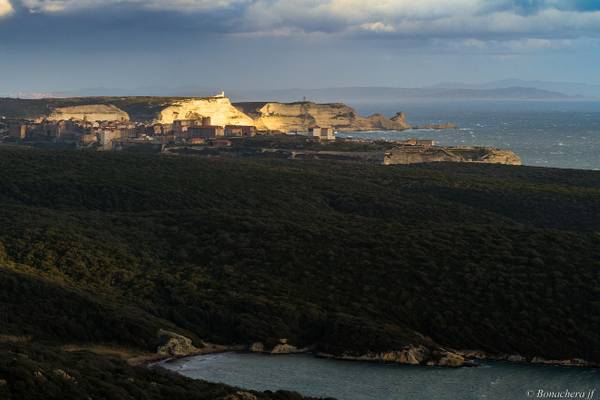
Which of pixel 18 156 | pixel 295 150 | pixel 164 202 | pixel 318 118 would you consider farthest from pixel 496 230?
pixel 318 118

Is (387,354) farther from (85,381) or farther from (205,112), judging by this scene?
(205,112)

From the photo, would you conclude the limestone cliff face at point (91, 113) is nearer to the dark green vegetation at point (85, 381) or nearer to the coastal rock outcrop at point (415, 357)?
the coastal rock outcrop at point (415, 357)

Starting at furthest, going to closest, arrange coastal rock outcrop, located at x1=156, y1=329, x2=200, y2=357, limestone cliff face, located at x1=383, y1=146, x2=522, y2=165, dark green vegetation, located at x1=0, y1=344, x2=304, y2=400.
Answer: limestone cliff face, located at x1=383, y1=146, x2=522, y2=165 < coastal rock outcrop, located at x1=156, y1=329, x2=200, y2=357 < dark green vegetation, located at x1=0, y1=344, x2=304, y2=400

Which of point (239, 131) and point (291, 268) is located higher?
point (239, 131)

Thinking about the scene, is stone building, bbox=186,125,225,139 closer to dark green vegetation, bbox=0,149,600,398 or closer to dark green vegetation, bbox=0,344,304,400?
dark green vegetation, bbox=0,149,600,398

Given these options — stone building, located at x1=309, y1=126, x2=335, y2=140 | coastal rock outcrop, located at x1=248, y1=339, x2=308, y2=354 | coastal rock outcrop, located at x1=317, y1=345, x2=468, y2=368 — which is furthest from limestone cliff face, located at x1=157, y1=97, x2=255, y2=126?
coastal rock outcrop, located at x1=317, y1=345, x2=468, y2=368

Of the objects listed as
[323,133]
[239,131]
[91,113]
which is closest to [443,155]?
[323,133]
